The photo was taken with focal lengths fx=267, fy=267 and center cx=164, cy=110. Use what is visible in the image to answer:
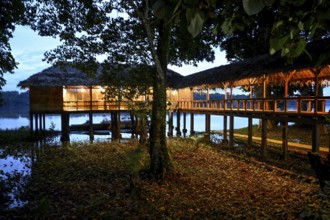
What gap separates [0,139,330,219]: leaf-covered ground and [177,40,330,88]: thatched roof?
4300 mm

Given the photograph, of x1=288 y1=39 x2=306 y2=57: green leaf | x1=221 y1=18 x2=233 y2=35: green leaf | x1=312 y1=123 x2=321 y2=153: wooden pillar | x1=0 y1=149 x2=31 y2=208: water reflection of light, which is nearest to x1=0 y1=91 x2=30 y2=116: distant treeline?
x1=0 y1=149 x2=31 y2=208: water reflection of light

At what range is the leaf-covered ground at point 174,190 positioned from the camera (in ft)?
20.9

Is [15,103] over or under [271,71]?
under

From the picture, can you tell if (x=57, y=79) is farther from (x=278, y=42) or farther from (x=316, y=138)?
(x=278, y=42)

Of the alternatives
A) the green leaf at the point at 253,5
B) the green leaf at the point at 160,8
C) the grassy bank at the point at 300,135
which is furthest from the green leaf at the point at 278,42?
the grassy bank at the point at 300,135

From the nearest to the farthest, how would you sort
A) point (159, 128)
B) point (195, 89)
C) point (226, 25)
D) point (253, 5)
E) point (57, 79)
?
point (253, 5), point (226, 25), point (159, 128), point (57, 79), point (195, 89)

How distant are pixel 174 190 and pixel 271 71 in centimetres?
829

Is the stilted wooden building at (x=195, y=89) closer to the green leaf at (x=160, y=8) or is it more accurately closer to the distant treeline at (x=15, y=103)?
the green leaf at (x=160, y=8)

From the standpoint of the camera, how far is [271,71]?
13.2 meters

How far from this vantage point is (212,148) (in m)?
16.2

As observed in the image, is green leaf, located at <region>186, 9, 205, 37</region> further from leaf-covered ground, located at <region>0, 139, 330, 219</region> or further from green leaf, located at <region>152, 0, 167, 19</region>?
leaf-covered ground, located at <region>0, 139, 330, 219</region>

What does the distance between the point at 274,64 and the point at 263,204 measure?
332 inches

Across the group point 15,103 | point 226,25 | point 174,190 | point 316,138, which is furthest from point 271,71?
point 15,103

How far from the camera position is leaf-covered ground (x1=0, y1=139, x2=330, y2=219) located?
638cm
